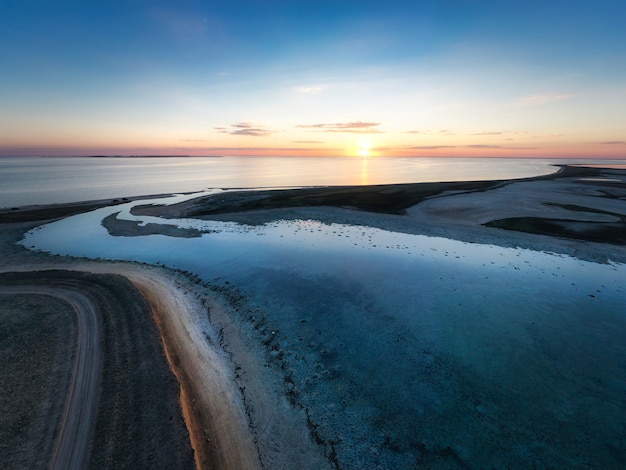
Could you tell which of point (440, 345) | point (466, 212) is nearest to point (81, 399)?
point (440, 345)

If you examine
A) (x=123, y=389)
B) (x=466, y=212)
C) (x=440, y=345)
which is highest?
(x=466, y=212)

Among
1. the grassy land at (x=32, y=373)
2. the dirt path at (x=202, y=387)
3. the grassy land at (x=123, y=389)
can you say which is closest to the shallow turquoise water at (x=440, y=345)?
the dirt path at (x=202, y=387)

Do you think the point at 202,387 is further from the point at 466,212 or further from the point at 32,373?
the point at 466,212

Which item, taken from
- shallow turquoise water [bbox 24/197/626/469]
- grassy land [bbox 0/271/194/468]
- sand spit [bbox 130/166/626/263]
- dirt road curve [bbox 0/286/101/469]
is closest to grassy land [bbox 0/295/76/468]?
grassy land [bbox 0/271/194/468]

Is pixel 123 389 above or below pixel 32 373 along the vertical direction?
below

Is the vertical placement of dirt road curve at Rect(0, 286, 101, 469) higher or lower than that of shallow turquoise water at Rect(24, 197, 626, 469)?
higher

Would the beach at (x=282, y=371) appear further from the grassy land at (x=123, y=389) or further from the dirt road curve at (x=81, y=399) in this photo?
the dirt road curve at (x=81, y=399)

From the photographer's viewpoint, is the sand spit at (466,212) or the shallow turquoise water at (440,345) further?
the sand spit at (466,212)

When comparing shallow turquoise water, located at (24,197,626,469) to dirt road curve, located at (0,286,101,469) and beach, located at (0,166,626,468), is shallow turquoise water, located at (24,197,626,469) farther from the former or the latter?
dirt road curve, located at (0,286,101,469)

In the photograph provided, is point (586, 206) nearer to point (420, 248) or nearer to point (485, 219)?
point (485, 219)
